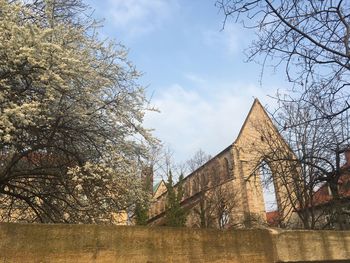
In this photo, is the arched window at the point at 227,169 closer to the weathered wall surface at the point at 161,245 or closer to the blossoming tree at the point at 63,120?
the blossoming tree at the point at 63,120

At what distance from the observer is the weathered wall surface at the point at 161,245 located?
3748mm

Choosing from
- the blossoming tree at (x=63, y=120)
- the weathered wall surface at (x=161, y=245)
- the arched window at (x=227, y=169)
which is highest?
the arched window at (x=227, y=169)

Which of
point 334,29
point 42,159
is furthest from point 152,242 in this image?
point 42,159

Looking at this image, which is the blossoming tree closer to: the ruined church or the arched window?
the ruined church

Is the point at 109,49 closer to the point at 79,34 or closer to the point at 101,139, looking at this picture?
the point at 79,34

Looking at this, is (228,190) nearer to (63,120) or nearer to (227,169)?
(227,169)

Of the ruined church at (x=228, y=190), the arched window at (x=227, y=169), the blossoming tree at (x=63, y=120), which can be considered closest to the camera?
the blossoming tree at (x=63, y=120)

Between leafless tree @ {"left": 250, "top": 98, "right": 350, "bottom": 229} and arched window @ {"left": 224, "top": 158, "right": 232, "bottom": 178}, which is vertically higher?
arched window @ {"left": 224, "top": 158, "right": 232, "bottom": 178}

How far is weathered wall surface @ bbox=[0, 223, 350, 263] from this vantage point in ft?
12.3

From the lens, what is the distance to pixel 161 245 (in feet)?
14.8

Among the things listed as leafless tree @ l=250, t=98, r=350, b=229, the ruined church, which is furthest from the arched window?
leafless tree @ l=250, t=98, r=350, b=229

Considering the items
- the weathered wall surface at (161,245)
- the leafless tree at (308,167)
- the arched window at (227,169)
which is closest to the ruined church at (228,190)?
the arched window at (227,169)

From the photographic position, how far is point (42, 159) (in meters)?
13.8

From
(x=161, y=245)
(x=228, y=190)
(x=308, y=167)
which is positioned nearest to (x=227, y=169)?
(x=228, y=190)
